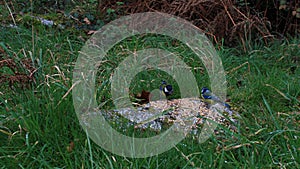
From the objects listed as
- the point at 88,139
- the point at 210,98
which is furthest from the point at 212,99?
the point at 88,139

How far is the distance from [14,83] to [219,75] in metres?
1.56

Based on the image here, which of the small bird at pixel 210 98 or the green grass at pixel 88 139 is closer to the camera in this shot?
the green grass at pixel 88 139

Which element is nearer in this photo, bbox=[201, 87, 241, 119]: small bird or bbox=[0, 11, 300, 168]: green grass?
bbox=[0, 11, 300, 168]: green grass

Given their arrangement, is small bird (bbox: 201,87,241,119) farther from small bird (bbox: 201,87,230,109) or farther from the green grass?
the green grass

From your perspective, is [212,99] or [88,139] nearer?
[88,139]

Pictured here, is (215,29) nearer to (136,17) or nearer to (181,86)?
(136,17)

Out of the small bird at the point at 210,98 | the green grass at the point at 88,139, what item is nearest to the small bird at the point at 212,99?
the small bird at the point at 210,98

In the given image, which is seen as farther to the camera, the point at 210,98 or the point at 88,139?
the point at 210,98

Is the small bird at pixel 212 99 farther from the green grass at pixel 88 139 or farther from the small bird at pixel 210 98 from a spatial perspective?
the green grass at pixel 88 139

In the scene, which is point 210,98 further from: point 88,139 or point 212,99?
point 88,139

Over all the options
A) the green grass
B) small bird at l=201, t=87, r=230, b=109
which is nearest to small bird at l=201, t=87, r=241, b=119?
small bird at l=201, t=87, r=230, b=109

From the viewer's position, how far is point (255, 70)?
361cm

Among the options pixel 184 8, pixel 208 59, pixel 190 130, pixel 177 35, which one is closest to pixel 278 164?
pixel 190 130

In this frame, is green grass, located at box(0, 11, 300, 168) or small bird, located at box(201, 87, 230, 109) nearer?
green grass, located at box(0, 11, 300, 168)
